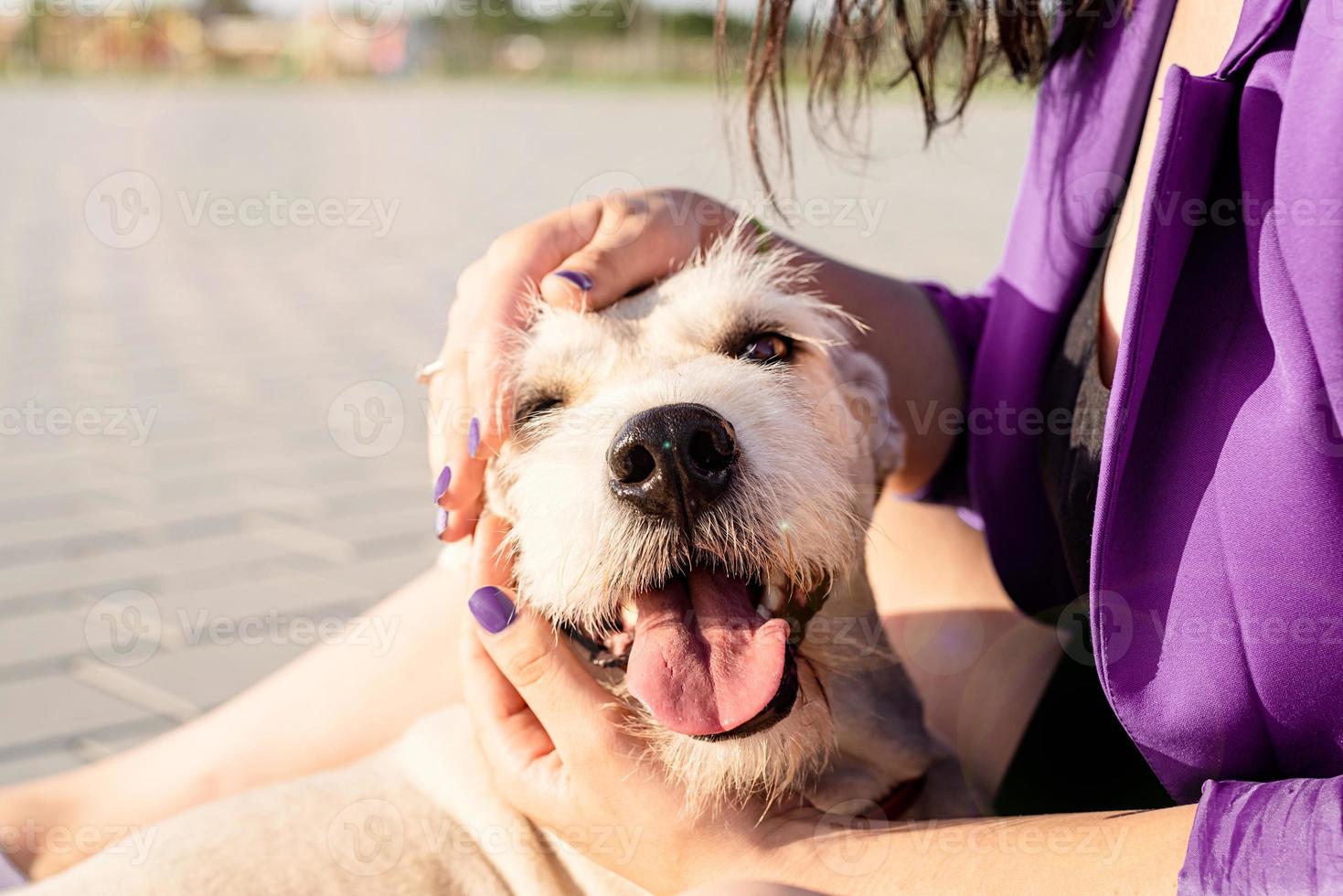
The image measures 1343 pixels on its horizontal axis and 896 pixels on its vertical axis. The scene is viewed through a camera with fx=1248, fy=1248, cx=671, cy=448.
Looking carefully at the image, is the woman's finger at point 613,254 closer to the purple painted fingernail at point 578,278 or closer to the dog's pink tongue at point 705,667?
the purple painted fingernail at point 578,278

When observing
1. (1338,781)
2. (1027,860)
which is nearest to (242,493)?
(1027,860)

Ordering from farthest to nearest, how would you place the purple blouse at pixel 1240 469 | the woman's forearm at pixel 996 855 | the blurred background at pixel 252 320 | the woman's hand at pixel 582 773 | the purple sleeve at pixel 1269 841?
the blurred background at pixel 252 320, the woman's hand at pixel 582 773, the woman's forearm at pixel 996 855, the purple blouse at pixel 1240 469, the purple sleeve at pixel 1269 841

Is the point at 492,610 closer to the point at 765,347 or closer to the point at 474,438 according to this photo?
the point at 474,438

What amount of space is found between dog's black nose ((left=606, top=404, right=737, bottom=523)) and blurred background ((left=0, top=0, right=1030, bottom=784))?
925 millimetres

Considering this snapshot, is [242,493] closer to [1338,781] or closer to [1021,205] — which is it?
[1021,205]

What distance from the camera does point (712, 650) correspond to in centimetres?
229

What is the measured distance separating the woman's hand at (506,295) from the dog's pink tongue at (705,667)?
546 mm

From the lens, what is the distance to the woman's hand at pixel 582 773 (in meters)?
2.21

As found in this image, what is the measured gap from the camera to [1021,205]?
118 inches

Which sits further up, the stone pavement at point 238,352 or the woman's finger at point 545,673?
the woman's finger at point 545,673

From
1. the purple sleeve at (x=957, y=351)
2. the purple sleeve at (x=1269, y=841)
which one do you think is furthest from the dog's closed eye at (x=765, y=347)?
the purple sleeve at (x=1269, y=841)

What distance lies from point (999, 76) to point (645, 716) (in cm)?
201

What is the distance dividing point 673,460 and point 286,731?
157 cm

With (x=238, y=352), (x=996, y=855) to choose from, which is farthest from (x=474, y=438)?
(x=238, y=352)
